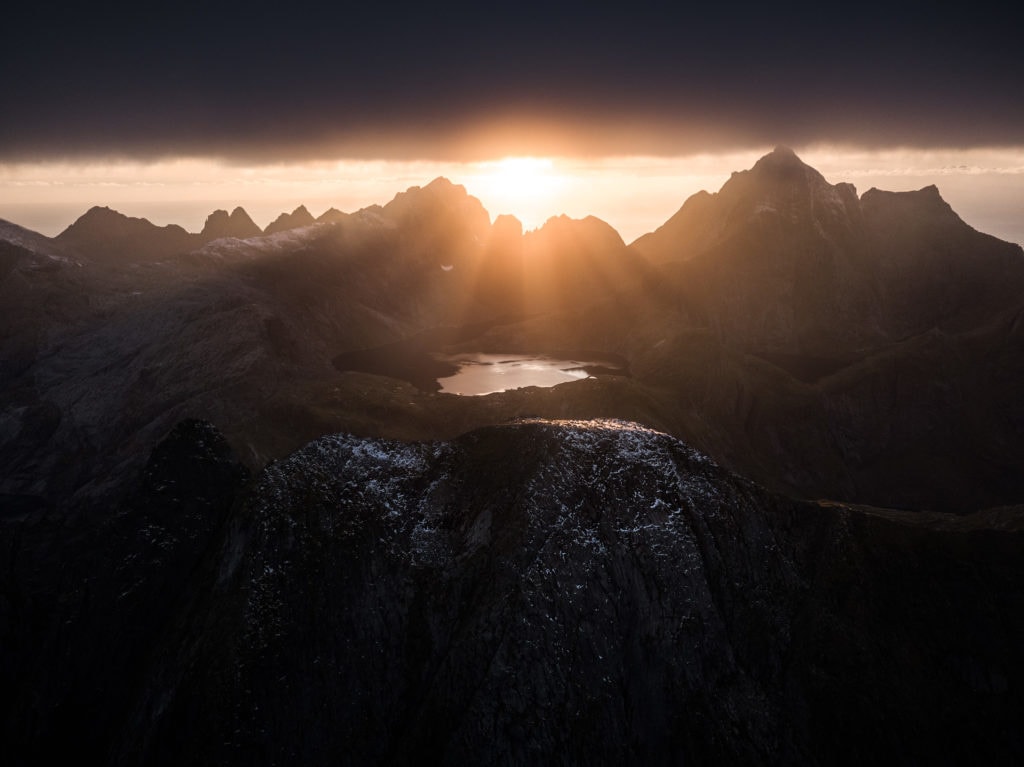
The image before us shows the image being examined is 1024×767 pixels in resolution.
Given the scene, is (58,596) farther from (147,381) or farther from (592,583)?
(147,381)

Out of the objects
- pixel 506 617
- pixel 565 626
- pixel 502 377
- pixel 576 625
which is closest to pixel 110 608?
pixel 506 617

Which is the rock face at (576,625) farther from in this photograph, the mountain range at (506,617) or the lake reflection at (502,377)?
the lake reflection at (502,377)

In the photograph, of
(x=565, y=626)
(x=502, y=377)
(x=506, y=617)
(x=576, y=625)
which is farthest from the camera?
(x=502, y=377)

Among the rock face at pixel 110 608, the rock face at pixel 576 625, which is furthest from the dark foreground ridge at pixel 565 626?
the rock face at pixel 110 608

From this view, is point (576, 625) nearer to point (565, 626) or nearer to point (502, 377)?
point (565, 626)

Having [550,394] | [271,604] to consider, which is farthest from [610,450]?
[550,394]

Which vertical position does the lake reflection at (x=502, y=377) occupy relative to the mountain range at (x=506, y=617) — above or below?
below

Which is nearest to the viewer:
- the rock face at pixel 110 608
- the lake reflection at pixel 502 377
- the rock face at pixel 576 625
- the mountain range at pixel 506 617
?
the rock face at pixel 576 625
